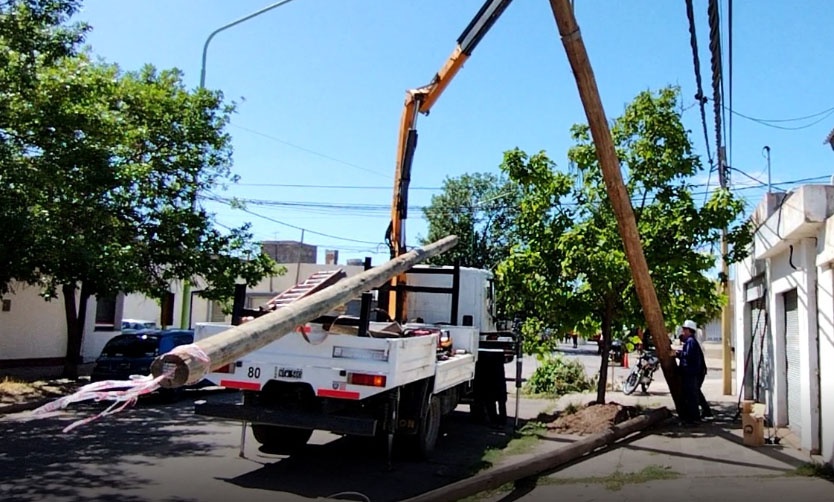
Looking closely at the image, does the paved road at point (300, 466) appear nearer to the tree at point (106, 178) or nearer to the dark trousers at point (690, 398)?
the dark trousers at point (690, 398)

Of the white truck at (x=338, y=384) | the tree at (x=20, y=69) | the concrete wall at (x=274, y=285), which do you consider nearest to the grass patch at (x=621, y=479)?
the white truck at (x=338, y=384)

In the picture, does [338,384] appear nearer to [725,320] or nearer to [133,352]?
[133,352]

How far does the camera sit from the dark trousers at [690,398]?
13.7 m

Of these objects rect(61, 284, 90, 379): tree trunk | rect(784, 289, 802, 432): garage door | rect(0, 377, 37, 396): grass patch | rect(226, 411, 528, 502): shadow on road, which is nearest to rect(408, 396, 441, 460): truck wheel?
rect(226, 411, 528, 502): shadow on road

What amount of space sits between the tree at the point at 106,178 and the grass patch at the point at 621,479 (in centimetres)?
999

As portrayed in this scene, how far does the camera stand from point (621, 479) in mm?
8984

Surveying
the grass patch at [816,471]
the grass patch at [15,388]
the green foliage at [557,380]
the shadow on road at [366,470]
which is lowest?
the shadow on road at [366,470]

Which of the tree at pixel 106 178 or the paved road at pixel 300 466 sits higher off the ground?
the tree at pixel 106 178

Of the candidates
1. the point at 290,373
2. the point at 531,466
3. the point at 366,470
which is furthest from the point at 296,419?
the point at 531,466

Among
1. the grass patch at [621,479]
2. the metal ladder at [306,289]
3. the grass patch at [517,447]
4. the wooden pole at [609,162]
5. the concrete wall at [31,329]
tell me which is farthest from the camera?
the concrete wall at [31,329]

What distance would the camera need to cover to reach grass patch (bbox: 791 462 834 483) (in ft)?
28.4

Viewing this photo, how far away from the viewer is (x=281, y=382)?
9062 millimetres

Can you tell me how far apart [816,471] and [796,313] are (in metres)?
2.94

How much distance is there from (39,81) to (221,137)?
5850 mm
